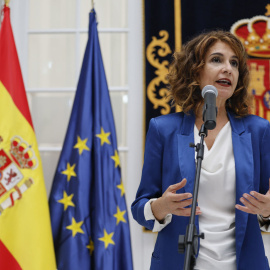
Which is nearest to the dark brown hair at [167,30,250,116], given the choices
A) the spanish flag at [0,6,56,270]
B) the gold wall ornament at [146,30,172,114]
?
the spanish flag at [0,6,56,270]

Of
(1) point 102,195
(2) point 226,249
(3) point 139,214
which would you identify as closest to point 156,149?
(3) point 139,214

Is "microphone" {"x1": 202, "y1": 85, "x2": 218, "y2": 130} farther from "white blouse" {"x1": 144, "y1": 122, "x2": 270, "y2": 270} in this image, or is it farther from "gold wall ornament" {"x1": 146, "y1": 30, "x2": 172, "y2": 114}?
"gold wall ornament" {"x1": 146, "y1": 30, "x2": 172, "y2": 114}

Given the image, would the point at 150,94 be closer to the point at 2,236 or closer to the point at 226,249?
the point at 2,236

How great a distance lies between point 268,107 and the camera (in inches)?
121

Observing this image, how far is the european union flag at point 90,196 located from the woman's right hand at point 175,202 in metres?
1.30

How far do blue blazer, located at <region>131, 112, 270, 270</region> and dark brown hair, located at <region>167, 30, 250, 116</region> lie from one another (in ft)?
0.16

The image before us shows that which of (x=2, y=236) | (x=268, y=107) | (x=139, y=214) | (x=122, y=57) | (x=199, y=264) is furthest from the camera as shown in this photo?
(x=122, y=57)

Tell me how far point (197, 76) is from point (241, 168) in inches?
15.2

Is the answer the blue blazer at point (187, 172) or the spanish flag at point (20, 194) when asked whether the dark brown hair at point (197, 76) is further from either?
the spanish flag at point (20, 194)

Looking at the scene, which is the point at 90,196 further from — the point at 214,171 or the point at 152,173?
the point at 214,171

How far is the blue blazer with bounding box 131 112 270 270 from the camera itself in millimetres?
1504

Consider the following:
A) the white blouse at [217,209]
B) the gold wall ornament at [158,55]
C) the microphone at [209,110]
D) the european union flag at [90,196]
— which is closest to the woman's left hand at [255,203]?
the white blouse at [217,209]

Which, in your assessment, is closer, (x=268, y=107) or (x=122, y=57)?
(x=268, y=107)

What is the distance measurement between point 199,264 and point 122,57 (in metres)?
2.02
